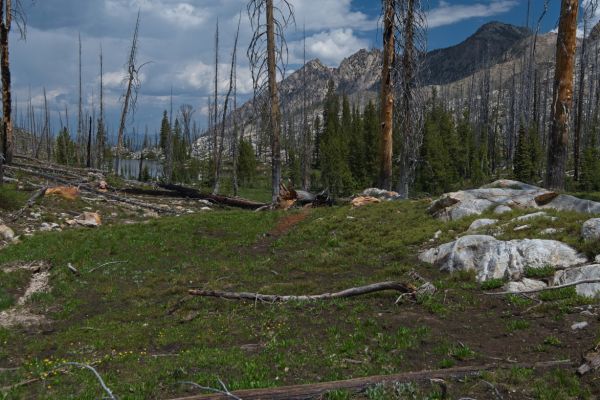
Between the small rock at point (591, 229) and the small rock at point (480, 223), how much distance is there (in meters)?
2.93

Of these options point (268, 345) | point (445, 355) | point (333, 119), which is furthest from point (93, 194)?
point (333, 119)

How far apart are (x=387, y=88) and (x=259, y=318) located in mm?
14871

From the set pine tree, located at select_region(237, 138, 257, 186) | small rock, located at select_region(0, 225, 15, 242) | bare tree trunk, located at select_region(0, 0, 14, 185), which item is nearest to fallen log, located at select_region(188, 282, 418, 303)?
small rock, located at select_region(0, 225, 15, 242)

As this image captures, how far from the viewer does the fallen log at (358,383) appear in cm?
685

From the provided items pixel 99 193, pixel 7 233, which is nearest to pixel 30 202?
pixel 7 233

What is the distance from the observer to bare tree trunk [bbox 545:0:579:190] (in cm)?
1584

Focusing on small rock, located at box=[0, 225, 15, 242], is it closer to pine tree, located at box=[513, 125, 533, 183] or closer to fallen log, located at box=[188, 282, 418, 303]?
fallen log, located at box=[188, 282, 418, 303]

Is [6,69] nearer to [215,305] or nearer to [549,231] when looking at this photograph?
[215,305]

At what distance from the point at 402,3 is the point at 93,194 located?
23.6 metres

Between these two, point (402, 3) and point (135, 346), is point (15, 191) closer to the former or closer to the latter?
point (135, 346)

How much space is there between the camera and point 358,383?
7.21 m

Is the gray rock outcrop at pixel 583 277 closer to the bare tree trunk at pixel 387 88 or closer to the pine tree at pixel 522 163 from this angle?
the bare tree trunk at pixel 387 88

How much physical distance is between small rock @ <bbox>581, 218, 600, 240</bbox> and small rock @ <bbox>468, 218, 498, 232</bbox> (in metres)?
2.93

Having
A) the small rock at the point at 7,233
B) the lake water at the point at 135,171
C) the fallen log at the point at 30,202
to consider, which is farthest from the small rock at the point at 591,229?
the lake water at the point at 135,171
